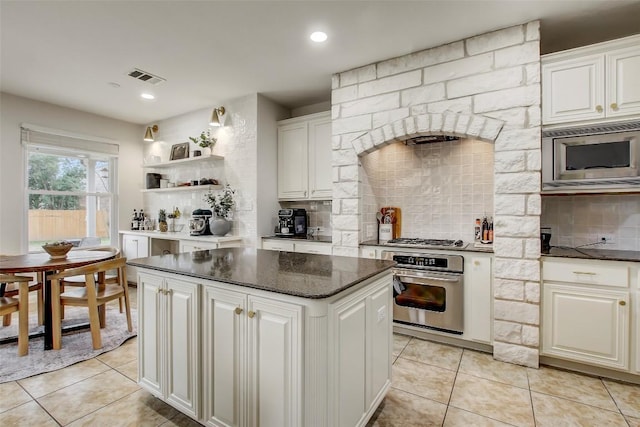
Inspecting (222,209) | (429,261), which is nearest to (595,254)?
(429,261)

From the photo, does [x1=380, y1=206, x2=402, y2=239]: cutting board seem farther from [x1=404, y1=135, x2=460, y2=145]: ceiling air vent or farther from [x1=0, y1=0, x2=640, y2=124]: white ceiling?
[x1=0, y1=0, x2=640, y2=124]: white ceiling

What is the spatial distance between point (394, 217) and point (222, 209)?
2.34m

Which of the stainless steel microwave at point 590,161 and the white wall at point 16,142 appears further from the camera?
the white wall at point 16,142

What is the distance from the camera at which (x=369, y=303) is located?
1.70 m

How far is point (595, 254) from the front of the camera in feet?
7.95

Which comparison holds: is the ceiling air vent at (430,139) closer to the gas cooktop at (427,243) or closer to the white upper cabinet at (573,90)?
the white upper cabinet at (573,90)

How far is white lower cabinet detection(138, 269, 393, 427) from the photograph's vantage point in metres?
1.34

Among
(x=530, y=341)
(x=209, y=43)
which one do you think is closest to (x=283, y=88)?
(x=209, y=43)

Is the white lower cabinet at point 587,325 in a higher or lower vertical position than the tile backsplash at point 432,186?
lower

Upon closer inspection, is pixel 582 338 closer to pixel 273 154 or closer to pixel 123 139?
pixel 273 154

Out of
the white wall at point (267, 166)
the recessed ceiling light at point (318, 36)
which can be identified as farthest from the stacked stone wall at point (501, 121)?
the white wall at point (267, 166)

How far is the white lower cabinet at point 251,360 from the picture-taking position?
1364 millimetres

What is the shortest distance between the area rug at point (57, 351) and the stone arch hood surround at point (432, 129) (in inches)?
119

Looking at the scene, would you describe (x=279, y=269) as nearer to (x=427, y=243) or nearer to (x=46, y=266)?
(x=427, y=243)
